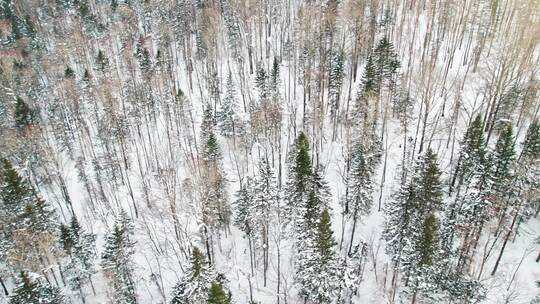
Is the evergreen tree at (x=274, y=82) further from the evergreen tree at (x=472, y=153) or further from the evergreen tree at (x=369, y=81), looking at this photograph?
the evergreen tree at (x=472, y=153)

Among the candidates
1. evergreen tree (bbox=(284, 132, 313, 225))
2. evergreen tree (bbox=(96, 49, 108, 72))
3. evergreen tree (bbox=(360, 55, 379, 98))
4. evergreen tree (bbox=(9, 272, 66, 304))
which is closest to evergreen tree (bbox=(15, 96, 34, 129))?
evergreen tree (bbox=(96, 49, 108, 72))

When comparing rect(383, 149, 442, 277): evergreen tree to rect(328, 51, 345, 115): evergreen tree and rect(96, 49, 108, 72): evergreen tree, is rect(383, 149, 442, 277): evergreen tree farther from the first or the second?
rect(96, 49, 108, 72): evergreen tree

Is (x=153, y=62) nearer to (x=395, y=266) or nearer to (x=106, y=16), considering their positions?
(x=106, y=16)

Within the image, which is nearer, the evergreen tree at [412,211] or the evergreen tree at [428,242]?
the evergreen tree at [428,242]

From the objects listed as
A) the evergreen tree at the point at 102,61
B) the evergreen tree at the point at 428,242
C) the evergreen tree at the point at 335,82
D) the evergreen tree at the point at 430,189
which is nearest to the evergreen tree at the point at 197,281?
the evergreen tree at the point at 428,242

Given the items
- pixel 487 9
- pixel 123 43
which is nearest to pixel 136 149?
pixel 123 43

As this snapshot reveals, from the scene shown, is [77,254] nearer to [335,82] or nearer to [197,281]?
[197,281]
